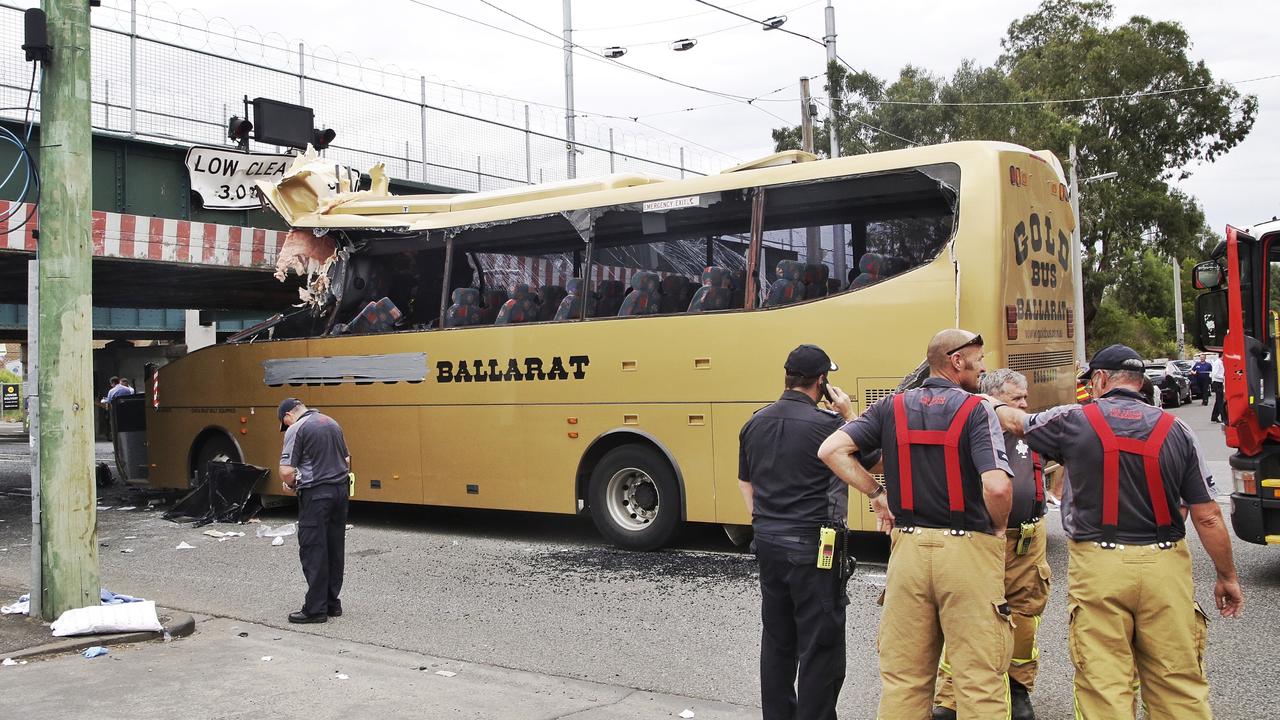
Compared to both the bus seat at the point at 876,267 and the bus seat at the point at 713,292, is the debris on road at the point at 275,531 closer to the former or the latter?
the bus seat at the point at 713,292

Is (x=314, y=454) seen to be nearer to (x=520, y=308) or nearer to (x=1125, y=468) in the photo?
(x=520, y=308)

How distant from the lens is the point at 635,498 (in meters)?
10.9

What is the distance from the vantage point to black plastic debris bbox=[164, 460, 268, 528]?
13523mm

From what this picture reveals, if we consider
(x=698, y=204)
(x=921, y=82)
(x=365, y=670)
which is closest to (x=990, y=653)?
(x=365, y=670)

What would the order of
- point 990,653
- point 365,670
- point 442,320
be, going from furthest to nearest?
point 442,320
point 365,670
point 990,653

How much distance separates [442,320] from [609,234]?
7.44 ft

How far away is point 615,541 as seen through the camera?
10812 millimetres

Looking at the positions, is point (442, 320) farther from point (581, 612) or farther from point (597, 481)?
point (581, 612)

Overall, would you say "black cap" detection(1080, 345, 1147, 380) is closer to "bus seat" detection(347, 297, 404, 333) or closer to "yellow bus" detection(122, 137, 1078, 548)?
"yellow bus" detection(122, 137, 1078, 548)

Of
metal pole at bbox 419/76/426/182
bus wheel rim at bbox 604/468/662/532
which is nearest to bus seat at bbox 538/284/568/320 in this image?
bus wheel rim at bbox 604/468/662/532

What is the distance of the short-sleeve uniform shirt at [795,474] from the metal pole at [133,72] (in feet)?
36.0

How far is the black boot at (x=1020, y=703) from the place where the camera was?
527 cm

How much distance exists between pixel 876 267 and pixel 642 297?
2.38 meters

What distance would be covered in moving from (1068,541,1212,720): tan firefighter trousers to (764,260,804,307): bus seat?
522cm
